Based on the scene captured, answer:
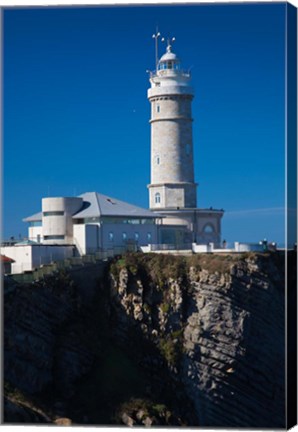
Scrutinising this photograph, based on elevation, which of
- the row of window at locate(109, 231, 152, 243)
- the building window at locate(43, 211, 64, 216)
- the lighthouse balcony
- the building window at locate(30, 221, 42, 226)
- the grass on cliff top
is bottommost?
the grass on cliff top

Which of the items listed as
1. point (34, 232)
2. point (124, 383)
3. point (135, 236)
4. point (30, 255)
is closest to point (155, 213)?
point (135, 236)

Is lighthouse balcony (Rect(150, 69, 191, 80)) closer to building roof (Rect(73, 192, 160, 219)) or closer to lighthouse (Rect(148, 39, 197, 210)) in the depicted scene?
lighthouse (Rect(148, 39, 197, 210))

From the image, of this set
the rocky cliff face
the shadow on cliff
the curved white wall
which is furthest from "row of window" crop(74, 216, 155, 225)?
the shadow on cliff

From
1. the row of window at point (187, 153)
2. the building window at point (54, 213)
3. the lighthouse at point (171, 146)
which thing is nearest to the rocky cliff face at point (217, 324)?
the building window at point (54, 213)

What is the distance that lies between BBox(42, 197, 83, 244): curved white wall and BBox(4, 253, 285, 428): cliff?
91.4 inches

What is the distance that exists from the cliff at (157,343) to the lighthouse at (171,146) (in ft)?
16.3

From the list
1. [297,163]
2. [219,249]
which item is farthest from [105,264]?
[297,163]

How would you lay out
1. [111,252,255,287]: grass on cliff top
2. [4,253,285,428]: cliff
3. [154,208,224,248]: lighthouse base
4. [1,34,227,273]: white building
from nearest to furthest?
[4,253,285,428]: cliff, [111,252,255,287]: grass on cliff top, [1,34,227,273]: white building, [154,208,224,248]: lighthouse base

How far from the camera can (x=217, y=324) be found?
25.2 meters

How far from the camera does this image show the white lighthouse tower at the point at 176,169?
100 feet

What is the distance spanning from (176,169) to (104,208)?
143 inches

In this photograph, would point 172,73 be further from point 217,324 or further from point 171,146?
point 217,324

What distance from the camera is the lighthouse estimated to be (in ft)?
100

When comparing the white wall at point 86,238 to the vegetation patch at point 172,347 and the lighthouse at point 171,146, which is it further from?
the lighthouse at point 171,146
